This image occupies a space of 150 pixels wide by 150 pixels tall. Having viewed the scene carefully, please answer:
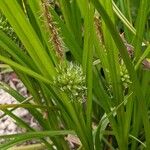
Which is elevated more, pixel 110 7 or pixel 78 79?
pixel 110 7

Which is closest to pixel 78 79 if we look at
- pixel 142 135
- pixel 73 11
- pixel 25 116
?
pixel 73 11

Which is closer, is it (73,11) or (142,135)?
(73,11)

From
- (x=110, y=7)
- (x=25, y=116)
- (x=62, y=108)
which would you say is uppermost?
(x=110, y=7)

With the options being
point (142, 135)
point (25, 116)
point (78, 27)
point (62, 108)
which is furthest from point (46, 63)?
point (25, 116)

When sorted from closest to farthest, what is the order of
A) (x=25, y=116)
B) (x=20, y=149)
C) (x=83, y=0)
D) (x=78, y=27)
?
(x=83, y=0) < (x=78, y=27) < (x=20, y=149) < (x=25, y=116)

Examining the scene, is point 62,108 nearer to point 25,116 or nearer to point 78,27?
point 78,27

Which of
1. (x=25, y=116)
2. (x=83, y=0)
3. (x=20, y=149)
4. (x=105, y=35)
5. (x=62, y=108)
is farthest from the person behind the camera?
(x=25, y=116)
